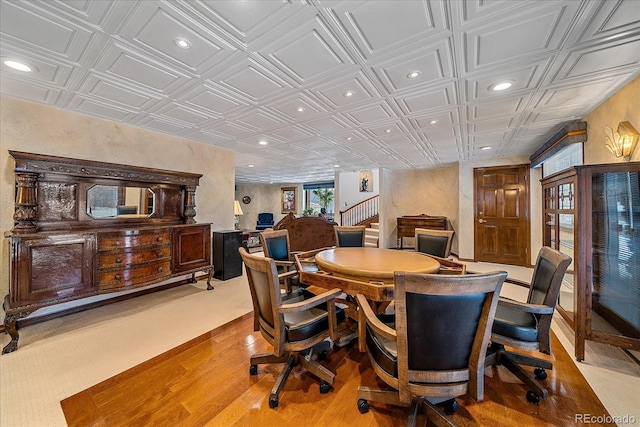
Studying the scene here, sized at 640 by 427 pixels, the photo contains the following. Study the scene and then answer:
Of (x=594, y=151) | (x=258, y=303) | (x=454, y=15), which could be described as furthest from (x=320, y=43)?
(x=594, y=151)

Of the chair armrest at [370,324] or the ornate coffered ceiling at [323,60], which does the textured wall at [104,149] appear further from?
the chair armrest at [370,324]

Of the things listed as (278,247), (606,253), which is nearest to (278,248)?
(278,247)

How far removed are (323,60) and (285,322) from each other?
6.87 feet

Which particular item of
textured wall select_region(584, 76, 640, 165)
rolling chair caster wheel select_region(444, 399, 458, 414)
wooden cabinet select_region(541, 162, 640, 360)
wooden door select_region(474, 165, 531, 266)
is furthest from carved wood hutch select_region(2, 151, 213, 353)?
wooden door select_region(474, 165, 531, 266)

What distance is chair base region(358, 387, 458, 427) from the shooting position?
4.59 ft

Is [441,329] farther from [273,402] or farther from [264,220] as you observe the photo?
[264,220]

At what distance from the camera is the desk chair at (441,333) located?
1150 mm

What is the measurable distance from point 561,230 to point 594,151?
1.22 meters

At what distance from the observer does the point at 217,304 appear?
341cm

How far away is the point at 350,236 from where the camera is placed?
12.7ft

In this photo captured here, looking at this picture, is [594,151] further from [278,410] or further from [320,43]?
[278,410]

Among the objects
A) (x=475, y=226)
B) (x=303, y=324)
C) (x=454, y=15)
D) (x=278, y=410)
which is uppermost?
(x=454, y=15)

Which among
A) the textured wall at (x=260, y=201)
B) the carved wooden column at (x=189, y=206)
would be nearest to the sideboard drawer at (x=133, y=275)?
the carved wooden column at (x=189, y=206)
